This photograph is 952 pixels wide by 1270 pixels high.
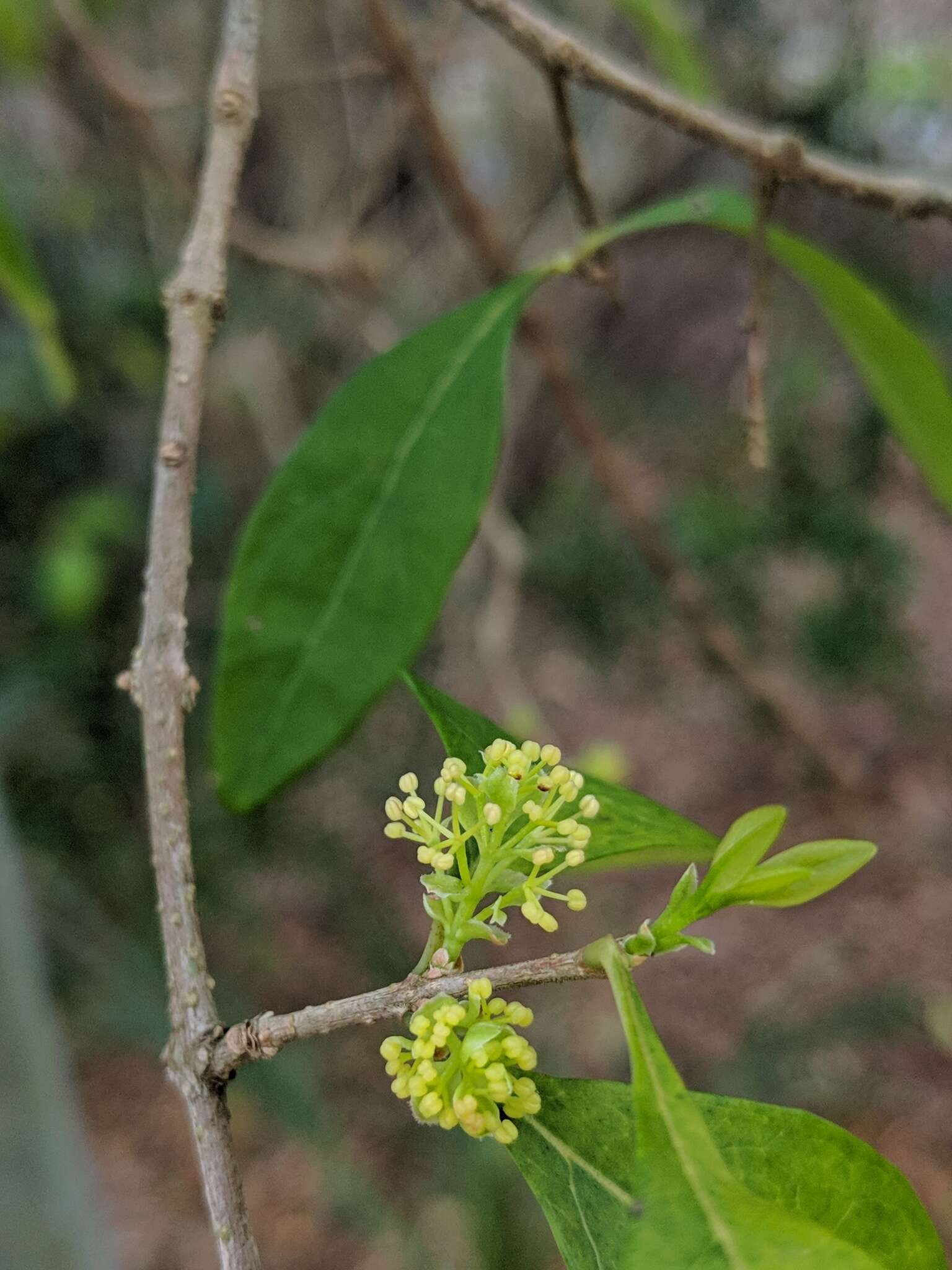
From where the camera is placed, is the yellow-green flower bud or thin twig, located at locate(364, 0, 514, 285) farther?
thin twig, located at locate(364, 0, 514, 285)

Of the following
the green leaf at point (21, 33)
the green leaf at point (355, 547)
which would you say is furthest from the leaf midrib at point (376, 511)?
the green leaf at point (21, 33)

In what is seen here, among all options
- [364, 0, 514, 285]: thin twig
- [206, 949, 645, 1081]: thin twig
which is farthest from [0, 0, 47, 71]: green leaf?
[206, 949, 645, 1081]: thin twig

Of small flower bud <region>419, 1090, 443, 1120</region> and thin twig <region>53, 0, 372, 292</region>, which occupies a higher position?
thin twig <region>53, 0, 372, 292</region>

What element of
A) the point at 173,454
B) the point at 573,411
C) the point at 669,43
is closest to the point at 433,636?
the point at 573,411

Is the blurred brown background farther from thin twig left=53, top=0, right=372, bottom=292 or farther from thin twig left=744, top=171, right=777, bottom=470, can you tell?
thin twig left=744, top=171, right=777, bottom=470

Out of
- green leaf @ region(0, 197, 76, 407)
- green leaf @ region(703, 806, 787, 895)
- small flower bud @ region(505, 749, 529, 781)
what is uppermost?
green leaf @ region(0, 197, 76, 407)

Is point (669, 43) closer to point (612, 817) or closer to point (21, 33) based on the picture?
point (21, 33)
